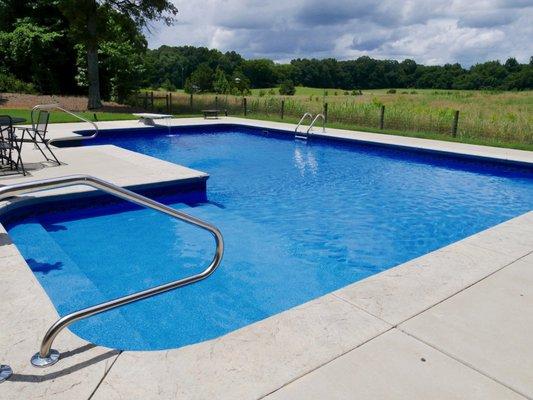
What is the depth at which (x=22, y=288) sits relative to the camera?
3.01 metres

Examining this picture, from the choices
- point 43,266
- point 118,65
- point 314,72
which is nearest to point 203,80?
point 314,72

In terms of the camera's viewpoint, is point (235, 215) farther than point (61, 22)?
No

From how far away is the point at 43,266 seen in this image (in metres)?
4.70

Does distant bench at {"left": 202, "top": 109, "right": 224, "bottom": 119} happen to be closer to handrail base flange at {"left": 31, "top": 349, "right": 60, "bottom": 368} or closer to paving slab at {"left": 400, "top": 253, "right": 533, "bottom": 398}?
paving slab at {"left": 400, "top": 253, "right": 533, "bottom": 398}

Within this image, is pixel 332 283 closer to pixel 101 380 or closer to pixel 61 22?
pixel 101 380

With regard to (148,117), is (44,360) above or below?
below

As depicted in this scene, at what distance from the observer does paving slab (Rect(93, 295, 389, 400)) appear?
209 cm

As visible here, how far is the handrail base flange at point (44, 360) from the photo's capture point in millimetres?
2218

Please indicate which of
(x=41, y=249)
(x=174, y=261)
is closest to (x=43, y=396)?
(x=174, y=261)

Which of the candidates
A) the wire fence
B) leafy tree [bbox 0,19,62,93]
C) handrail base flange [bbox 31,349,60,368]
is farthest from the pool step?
leafy tree [bbox 0,19,62,93]

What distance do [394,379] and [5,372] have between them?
202 centimetres

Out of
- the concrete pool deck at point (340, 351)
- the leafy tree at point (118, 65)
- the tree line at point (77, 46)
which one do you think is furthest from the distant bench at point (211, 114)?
the concrete pool deck at point (340, 351)

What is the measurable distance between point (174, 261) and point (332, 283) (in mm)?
1899

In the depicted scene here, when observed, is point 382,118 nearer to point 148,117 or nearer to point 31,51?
point 148,117
